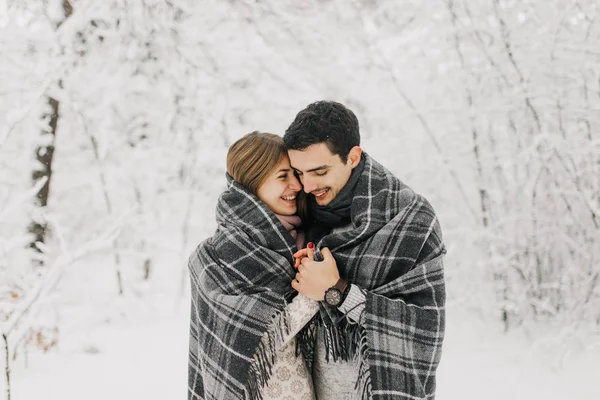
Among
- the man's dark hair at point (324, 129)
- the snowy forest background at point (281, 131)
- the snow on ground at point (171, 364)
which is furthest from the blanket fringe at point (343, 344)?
the snow on ground at point (171, 364)

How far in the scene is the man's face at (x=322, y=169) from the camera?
141 centimetres

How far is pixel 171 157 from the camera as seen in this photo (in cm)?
490

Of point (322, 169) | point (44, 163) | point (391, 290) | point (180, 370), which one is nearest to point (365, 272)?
point (391, 290)

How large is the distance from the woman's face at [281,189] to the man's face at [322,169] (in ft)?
0.15

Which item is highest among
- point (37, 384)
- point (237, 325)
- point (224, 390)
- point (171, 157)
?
point (171, 157)

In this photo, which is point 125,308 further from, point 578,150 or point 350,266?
point 578,150

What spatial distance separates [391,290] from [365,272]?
9 centimetres

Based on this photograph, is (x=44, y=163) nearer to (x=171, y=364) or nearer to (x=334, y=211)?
(x=171, y=364)

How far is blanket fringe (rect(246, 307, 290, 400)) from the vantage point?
4.56ft

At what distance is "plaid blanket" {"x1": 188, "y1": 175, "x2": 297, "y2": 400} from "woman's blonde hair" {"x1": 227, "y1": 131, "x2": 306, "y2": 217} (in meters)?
0.04

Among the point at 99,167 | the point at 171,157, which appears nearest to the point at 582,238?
the point at 171,157

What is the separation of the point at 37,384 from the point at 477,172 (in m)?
3.06

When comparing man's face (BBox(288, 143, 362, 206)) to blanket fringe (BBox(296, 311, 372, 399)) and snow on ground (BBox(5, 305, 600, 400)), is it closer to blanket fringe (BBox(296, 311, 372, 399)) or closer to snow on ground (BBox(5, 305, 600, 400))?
blanket fringe (BBox(296, 311, 372, 399))

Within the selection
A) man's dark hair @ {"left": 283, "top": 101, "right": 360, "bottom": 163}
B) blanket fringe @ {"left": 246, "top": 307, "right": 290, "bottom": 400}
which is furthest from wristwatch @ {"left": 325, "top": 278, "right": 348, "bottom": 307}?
man's dark hair @ {"left": 283, "top": 101, "right": 360, "bottom": 163}
